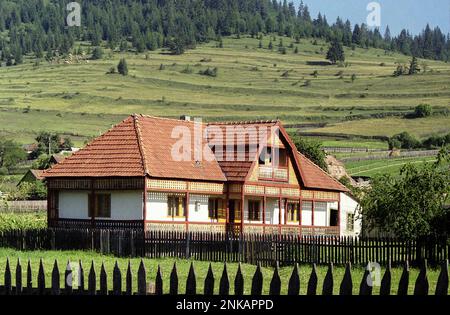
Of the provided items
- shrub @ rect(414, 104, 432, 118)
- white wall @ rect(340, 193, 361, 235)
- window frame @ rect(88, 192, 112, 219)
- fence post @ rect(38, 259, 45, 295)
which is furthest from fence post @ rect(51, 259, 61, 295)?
shrub @ rect(414, 104, 432, 118)

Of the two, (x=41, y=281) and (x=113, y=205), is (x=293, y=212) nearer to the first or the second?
(x=113, y=205)

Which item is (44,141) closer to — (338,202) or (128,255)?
(338,202)

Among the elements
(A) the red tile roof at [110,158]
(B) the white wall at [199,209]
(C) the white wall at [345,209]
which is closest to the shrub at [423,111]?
(C) the white wall at [345,209]

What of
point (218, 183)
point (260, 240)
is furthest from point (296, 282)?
point (218, 183)

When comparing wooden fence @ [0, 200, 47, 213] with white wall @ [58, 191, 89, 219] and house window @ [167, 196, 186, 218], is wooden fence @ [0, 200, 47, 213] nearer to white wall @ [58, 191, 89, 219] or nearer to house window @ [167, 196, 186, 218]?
white wall @ [58, 191, 89, 219]

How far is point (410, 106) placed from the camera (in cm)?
16938

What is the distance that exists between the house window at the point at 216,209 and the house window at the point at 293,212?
5012 millimetres

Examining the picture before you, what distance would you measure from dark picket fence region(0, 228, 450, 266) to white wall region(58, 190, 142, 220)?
13.8ft

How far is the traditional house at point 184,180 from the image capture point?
122 ft

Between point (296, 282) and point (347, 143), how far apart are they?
391 ft

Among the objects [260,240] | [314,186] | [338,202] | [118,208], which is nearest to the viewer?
[260,240]

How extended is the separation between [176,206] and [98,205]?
3085 millimetres

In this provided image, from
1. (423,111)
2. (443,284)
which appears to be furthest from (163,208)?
(423,111)

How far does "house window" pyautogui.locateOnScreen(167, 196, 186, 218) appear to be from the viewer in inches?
1497
